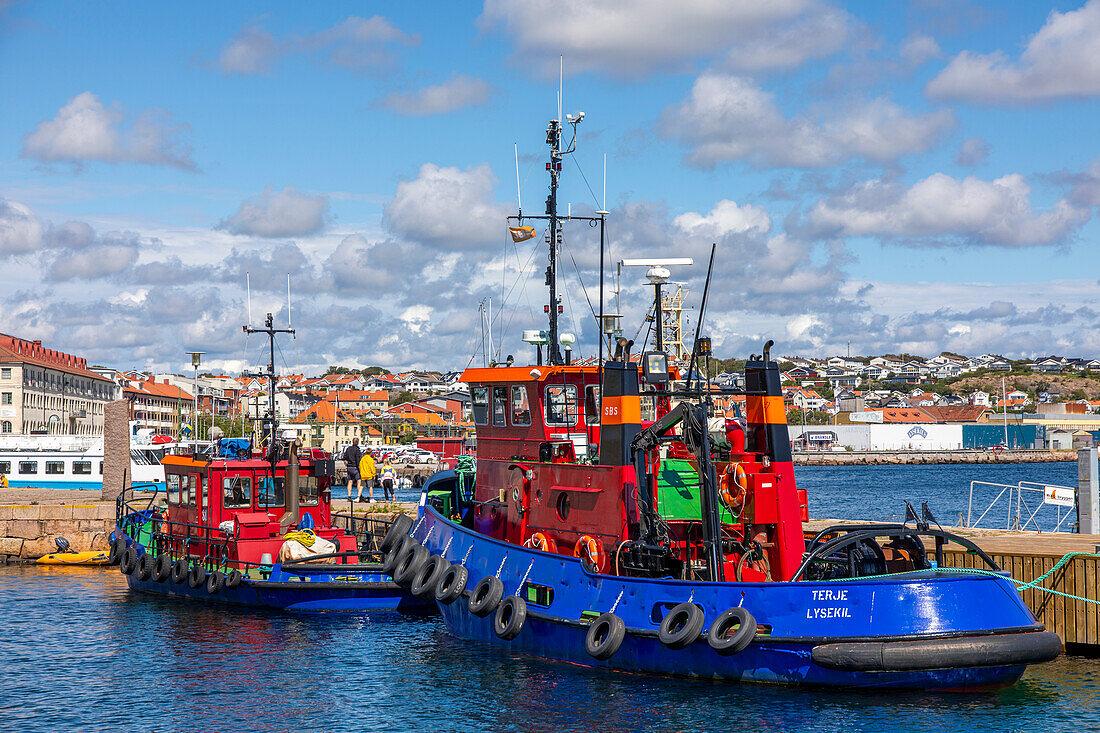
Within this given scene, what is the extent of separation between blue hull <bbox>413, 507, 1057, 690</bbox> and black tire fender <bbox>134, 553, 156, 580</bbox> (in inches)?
442

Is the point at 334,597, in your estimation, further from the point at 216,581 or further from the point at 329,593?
the point at 216,581

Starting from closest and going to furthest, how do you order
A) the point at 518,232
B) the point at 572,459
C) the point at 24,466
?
the point at 572,459
the point at 518,232
the point at 24,466

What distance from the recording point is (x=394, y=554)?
18.6 metres

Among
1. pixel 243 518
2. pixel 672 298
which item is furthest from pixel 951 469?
pixel 243 518

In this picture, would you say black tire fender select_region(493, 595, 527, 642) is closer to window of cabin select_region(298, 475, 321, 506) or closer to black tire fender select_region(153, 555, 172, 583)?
window of cabin select_region(298, 475, 321, 506)

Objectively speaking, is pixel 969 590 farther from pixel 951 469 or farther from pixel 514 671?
pixel 951 469

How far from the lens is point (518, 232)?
17.7 metres

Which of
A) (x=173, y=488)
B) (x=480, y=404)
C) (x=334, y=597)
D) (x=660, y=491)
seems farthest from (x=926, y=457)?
(x=660, y=491)

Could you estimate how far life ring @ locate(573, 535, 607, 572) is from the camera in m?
14.2

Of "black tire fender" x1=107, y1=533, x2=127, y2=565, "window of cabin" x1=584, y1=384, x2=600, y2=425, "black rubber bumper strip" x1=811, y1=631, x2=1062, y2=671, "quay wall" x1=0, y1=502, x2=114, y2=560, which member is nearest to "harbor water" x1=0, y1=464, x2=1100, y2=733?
"black rubber bumper strip" x1=811, y1=631, x2=1062, y2=671

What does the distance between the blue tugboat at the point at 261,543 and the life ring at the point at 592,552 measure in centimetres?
552

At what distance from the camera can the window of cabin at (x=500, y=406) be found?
55.8 ft

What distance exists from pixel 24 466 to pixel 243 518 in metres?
31.3

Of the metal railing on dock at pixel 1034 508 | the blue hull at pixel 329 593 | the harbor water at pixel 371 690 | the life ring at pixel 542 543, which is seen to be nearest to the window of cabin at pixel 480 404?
the life ring at pixel 542 543
